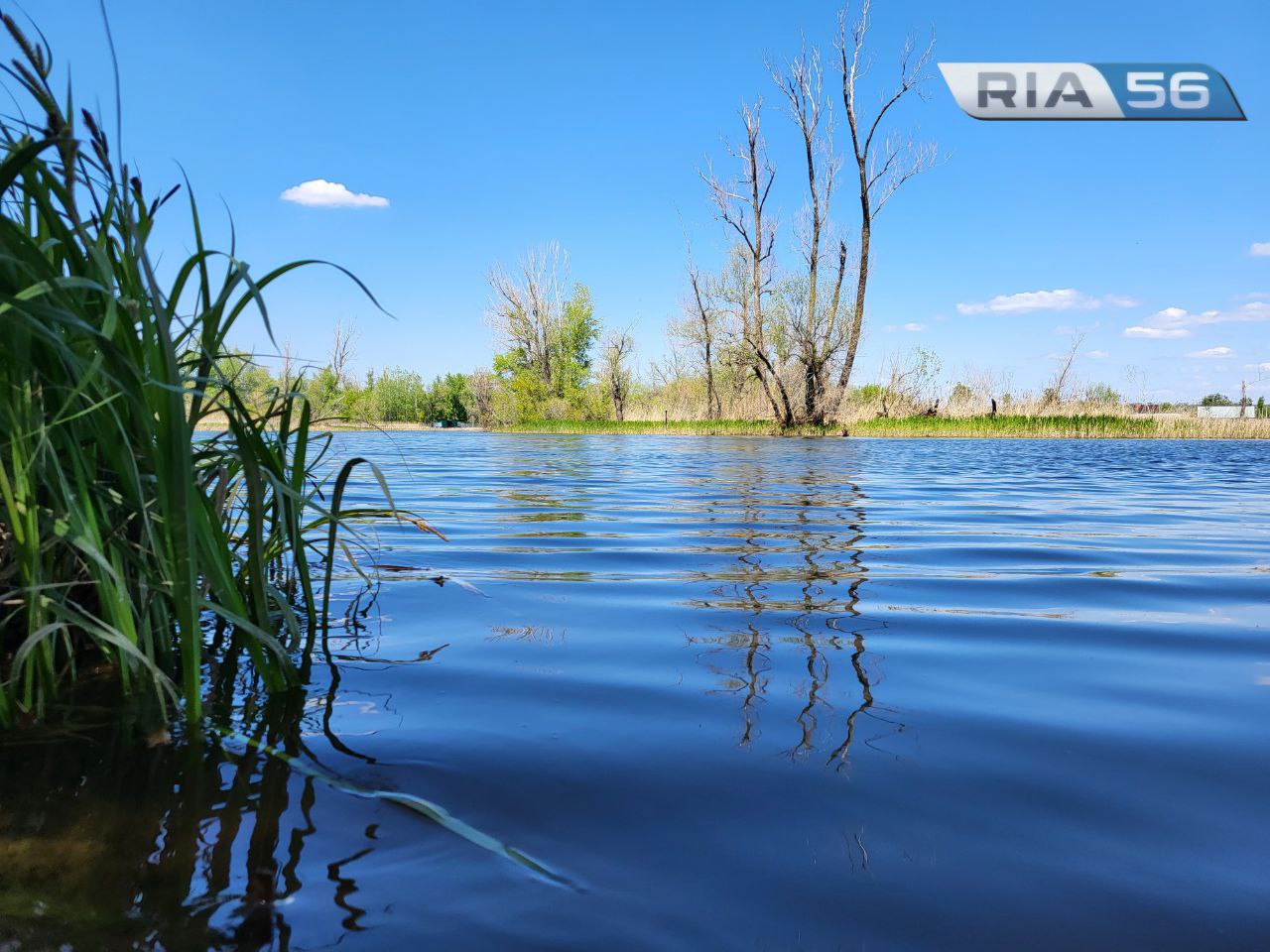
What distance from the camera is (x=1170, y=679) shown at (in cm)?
174

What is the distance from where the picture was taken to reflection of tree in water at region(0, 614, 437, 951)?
77 centimetres

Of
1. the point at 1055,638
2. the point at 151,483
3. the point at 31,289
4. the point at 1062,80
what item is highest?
the point at 1062,80

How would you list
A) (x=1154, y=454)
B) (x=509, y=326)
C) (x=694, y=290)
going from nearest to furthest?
(x=1154, y=454)
(x=694, y=290)
(x=509, y=326)

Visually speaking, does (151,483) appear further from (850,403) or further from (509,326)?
(509,326)

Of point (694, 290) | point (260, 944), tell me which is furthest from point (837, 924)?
point (694, 290)

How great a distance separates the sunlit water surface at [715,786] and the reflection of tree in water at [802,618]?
0.01 meters

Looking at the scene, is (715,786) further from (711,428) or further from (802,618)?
(711,428)

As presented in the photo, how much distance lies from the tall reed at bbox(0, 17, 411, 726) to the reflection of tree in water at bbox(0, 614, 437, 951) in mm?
116

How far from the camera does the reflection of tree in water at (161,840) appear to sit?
77 centimetres

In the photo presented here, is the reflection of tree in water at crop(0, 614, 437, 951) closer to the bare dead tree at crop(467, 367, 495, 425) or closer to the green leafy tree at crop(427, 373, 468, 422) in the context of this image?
the bare dead tree at crop(467, 367, 495, 425)

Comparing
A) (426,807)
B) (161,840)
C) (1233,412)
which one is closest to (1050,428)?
(1233,412)

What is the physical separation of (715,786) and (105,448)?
1.16m

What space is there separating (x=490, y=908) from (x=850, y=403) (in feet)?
85.9

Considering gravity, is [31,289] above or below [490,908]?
above
